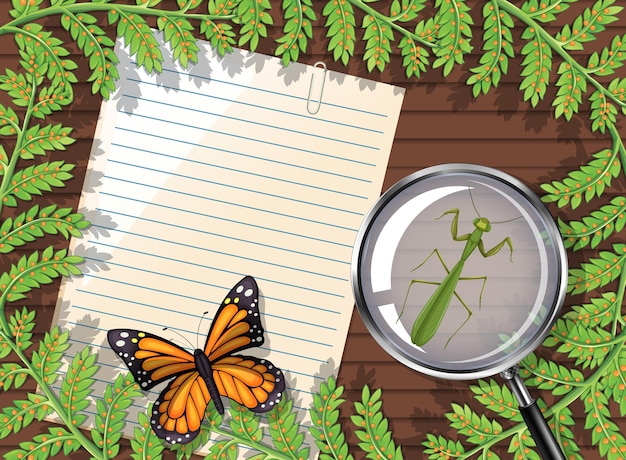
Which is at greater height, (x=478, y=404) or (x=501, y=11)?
(x=501, y=11)

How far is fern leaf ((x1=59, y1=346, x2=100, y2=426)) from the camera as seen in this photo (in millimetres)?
1202

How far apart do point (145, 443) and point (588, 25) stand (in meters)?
1.24

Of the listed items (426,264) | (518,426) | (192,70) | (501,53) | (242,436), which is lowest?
(242,436)

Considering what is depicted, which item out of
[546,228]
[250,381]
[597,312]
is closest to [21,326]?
[250,381]

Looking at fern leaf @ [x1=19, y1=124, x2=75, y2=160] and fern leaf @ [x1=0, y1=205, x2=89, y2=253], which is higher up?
fern leaf @ [x1=19, y1=124, x2=75, y2=160]

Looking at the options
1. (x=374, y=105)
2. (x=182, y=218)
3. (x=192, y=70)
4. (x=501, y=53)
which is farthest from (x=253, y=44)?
(x=501, y=53)

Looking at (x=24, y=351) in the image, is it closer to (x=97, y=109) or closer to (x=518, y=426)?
(x=97, y=109)

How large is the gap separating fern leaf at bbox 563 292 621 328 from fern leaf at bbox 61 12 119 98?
3.47ft

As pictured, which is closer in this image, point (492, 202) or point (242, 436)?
point (492, 202)

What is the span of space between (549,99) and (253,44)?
24.4 inches

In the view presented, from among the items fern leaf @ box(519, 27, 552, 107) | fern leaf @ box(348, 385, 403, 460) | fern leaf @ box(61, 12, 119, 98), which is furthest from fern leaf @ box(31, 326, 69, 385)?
fern leaf @ box(519, 27, 552, 107)

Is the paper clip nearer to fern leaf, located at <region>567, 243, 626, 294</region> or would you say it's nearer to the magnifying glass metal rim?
the magnifying glass metal rim

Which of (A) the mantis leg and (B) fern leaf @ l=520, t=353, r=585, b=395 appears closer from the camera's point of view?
(A) the mantis leg

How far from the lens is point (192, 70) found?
121 cm
